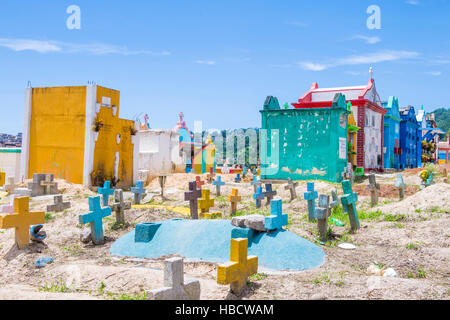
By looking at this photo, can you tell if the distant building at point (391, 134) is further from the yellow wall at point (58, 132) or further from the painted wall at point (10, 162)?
the painted wall at point (10, 162)

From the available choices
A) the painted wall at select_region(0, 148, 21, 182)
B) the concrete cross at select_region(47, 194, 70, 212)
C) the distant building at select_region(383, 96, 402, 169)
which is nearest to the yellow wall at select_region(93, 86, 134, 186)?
the painted wall at select_region(0, 148, 21, 182)

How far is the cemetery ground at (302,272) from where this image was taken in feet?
15.4

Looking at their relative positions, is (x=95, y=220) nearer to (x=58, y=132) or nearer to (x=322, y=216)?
(x=322, y=216)

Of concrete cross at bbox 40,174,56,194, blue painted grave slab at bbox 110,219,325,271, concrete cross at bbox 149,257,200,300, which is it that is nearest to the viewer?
concrete cross at bbox 149,257,200,300

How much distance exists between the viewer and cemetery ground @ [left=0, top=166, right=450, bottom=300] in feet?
15.4

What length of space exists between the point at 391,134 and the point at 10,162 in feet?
95.7

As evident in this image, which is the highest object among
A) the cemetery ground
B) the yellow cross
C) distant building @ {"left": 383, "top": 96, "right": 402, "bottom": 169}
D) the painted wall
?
distant building @ {"left": 383, "top": 96, "right": 402, "bottom": 169}

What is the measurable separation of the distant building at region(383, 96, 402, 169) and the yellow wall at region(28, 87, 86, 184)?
24.2 metres

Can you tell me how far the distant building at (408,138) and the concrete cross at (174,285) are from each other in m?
36.5

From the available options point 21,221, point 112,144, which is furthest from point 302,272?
point 112,144

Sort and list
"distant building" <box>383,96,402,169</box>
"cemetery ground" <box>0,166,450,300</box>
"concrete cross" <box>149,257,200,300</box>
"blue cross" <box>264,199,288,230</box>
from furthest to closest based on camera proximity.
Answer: "distant building" <box>383,96,402,169</box>, "blue cross" <box>264,199,288,230</box>, "cemetery ground" <box>0,166,450,300</box>, "concrete cross" <box>149,257,200,300</box>

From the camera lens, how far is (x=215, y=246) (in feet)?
22.3

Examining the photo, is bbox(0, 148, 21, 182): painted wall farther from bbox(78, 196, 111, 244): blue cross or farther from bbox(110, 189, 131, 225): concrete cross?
bbox(78, 196, 111, 244): blue cross
